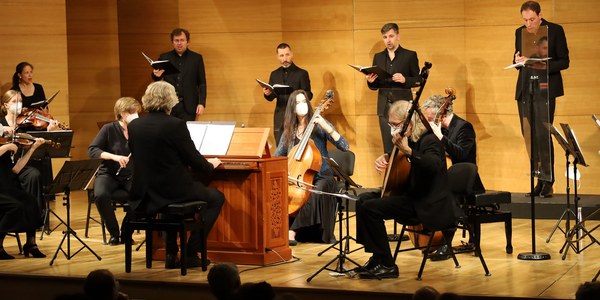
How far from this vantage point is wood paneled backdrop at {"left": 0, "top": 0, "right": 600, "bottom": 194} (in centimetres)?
980

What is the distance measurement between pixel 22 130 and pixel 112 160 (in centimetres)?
112

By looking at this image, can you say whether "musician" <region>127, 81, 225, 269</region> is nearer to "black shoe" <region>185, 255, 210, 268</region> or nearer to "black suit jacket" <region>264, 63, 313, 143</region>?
"black shoe" <region>185, 255, 210, 268</region>

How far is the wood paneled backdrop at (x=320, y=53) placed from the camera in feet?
32.1

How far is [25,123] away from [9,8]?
221 cm

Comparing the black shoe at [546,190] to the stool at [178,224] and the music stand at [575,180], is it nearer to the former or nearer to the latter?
the music stand at [575,180]

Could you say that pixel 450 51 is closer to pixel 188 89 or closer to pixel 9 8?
pixel 188 89

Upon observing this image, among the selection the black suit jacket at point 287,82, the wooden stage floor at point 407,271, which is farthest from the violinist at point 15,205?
the black suit jacket at point 287,82

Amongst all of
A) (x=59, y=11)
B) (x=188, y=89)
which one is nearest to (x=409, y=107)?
(x=188, y=89)

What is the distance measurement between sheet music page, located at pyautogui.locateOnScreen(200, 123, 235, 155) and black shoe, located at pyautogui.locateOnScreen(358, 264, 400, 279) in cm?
142

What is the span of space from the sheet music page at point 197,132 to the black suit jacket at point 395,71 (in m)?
2.49

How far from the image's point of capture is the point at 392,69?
9.85 metres

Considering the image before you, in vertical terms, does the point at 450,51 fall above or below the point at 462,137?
above

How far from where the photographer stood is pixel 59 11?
35.6ft

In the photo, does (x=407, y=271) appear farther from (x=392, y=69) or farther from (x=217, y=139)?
(x=392, y=69)
